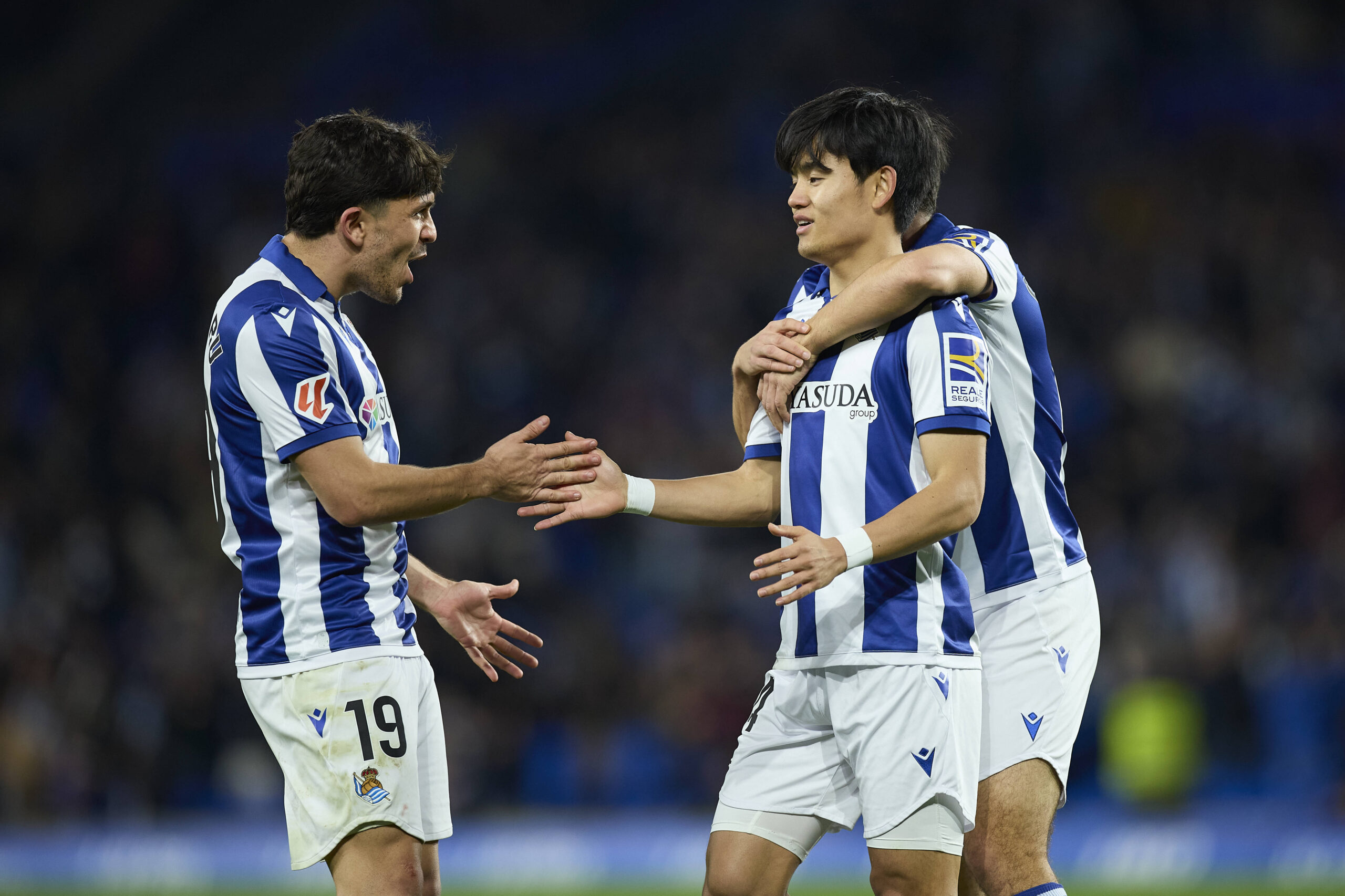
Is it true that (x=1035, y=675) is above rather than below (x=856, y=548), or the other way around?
below

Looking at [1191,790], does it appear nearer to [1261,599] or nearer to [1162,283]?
[1261,599]

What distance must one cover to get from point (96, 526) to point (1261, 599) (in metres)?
9.86

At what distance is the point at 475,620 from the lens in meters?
4.22

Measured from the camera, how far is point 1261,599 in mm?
10953

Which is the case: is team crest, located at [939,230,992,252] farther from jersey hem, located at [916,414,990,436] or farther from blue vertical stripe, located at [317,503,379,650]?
blue vertical stripe, located at [317,503,379,650]

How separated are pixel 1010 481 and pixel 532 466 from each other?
144 cm

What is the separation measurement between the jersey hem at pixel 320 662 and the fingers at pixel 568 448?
26.8 inches

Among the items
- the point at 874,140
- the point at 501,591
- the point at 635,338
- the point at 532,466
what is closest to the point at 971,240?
the point at 874,140

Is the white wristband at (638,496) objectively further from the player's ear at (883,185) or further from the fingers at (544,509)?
the player's ear at (883,185)

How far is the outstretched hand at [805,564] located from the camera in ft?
11.3

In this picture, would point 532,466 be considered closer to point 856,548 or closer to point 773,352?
point 773,352

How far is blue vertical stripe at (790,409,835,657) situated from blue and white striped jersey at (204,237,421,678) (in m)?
1.10

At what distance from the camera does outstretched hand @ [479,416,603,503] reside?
12.2 feet

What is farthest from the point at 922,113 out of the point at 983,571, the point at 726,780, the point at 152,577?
the point at 152,577
